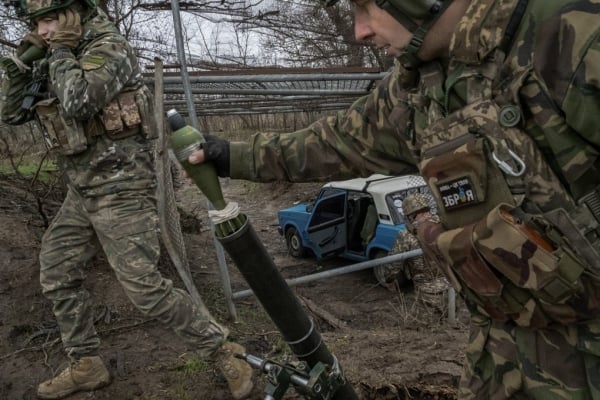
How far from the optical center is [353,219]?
7.27 m

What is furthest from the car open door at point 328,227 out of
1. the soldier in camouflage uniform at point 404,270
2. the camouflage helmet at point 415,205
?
the camouflage helmet at point 415,205

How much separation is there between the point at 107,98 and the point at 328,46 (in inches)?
238

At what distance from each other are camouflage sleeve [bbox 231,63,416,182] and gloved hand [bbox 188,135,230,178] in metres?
0.02

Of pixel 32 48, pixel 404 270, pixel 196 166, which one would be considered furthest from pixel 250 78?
pixel 404 270

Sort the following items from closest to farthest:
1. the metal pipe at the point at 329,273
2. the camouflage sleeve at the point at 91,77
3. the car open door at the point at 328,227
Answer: the camouflage sleeve at the point at 91,77, the metal pipe at the point at 329,273, the car open door at the point at 328,227

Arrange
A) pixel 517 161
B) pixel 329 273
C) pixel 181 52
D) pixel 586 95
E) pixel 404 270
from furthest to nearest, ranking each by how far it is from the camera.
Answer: pixel 404 270
pixel 329 273
pixel 181 52
pixel 517 161
pixel 586 95

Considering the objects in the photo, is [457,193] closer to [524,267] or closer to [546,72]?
[524,267]

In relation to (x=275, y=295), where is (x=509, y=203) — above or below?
above

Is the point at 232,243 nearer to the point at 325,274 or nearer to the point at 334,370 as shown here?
the point at 334,370

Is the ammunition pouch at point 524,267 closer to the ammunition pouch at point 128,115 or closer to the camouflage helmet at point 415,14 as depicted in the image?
the camouflage helmet at point 415,14

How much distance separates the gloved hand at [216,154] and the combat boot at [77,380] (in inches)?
69.9

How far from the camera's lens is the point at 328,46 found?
8.34 metres

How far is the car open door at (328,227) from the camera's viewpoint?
7.44m

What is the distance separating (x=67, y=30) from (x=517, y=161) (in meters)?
2.37
